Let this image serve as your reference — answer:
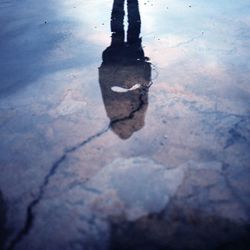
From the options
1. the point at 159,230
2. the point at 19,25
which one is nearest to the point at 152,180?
the point at 159,230

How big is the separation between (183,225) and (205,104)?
1138 millimetres

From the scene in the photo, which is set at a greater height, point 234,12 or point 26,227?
point 234,12

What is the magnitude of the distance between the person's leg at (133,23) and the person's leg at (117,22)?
0.09 metres

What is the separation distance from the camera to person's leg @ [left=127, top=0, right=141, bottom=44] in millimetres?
3521

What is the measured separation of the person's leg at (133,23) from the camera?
3521 millimetres

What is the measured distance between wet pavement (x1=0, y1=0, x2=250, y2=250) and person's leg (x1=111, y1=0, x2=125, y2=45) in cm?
3

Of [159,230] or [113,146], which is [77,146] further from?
[159,230]

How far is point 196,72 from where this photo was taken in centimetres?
286

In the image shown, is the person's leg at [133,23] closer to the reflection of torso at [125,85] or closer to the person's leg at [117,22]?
the person's leg at [117,22]

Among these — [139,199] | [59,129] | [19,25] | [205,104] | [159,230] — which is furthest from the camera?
[19,25]

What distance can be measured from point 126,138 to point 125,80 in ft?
2.58

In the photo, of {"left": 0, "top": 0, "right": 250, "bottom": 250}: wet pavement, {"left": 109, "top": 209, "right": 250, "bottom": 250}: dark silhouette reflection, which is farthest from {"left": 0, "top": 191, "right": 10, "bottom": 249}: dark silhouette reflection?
{"left": 109, "top": 209, "right": 250, "bottom": 250}: dark silhouette reflection

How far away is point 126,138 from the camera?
2164 mm

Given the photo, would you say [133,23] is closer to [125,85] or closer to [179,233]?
[125,85]
